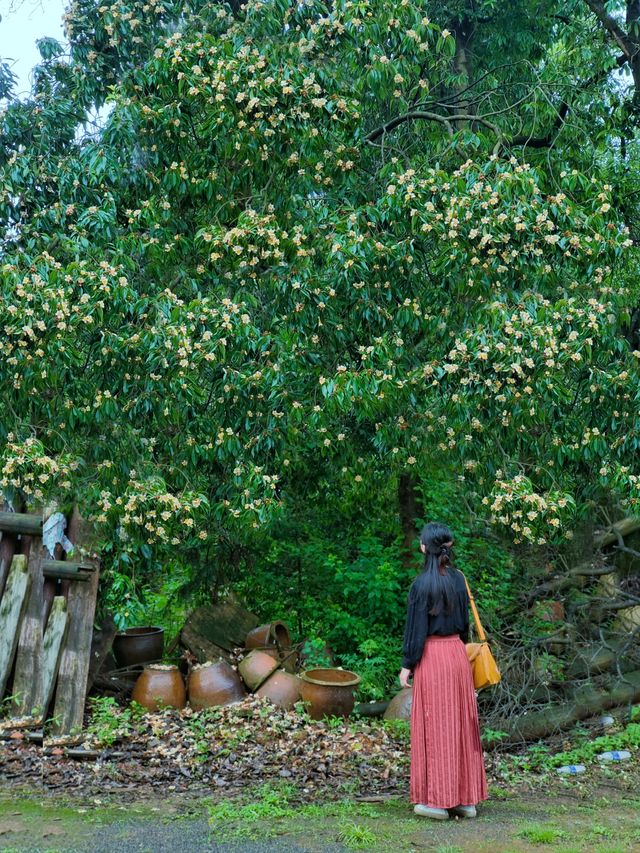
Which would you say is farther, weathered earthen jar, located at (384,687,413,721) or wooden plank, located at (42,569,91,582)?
weathered earthen jar, located at (384,687,413,721)

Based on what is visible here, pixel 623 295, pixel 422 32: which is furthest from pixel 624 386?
pixel 422 32

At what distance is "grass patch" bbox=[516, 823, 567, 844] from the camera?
4.91m

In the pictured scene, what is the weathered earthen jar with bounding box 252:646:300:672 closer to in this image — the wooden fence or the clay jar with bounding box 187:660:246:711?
the clay jar with bounding box 187:660:246:711

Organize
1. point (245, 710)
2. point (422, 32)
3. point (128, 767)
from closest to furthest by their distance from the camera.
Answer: point (128, 767), point (422, 32), point (245, 710)

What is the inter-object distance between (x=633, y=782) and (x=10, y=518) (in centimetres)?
538

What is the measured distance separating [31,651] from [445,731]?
12.0ft

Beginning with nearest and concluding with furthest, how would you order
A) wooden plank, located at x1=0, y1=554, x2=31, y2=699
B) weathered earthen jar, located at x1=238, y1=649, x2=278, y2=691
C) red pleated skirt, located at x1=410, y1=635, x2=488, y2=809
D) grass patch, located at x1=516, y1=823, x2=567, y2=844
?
grass patch, located at x1=516, y1=823, x2=567, y2=844, red pleated skirt, located at x1=410, y1=635, x2=488, y2=809, wooden plank, located at x1=0, y1=554, x2=31, y2=699, weathered earthen jar, located at x1=238, y1=649, x2=278, y2=691

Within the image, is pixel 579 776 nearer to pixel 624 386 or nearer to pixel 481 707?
pixel 481 707

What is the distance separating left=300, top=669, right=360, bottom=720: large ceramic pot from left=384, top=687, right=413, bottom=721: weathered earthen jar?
0.35 meters

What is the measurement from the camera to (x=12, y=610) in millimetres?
7246

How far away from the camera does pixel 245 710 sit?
776 cm

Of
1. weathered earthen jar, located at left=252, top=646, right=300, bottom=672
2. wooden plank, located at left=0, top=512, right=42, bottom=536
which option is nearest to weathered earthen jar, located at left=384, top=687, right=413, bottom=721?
weathered earthen jar, located at left=252, top=646, right=300, bottom=672

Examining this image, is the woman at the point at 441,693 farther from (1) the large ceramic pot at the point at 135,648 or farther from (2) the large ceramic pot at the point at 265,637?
(1) the large ceramic pot at the point at 135,648

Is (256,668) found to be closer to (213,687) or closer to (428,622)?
(213,687)
